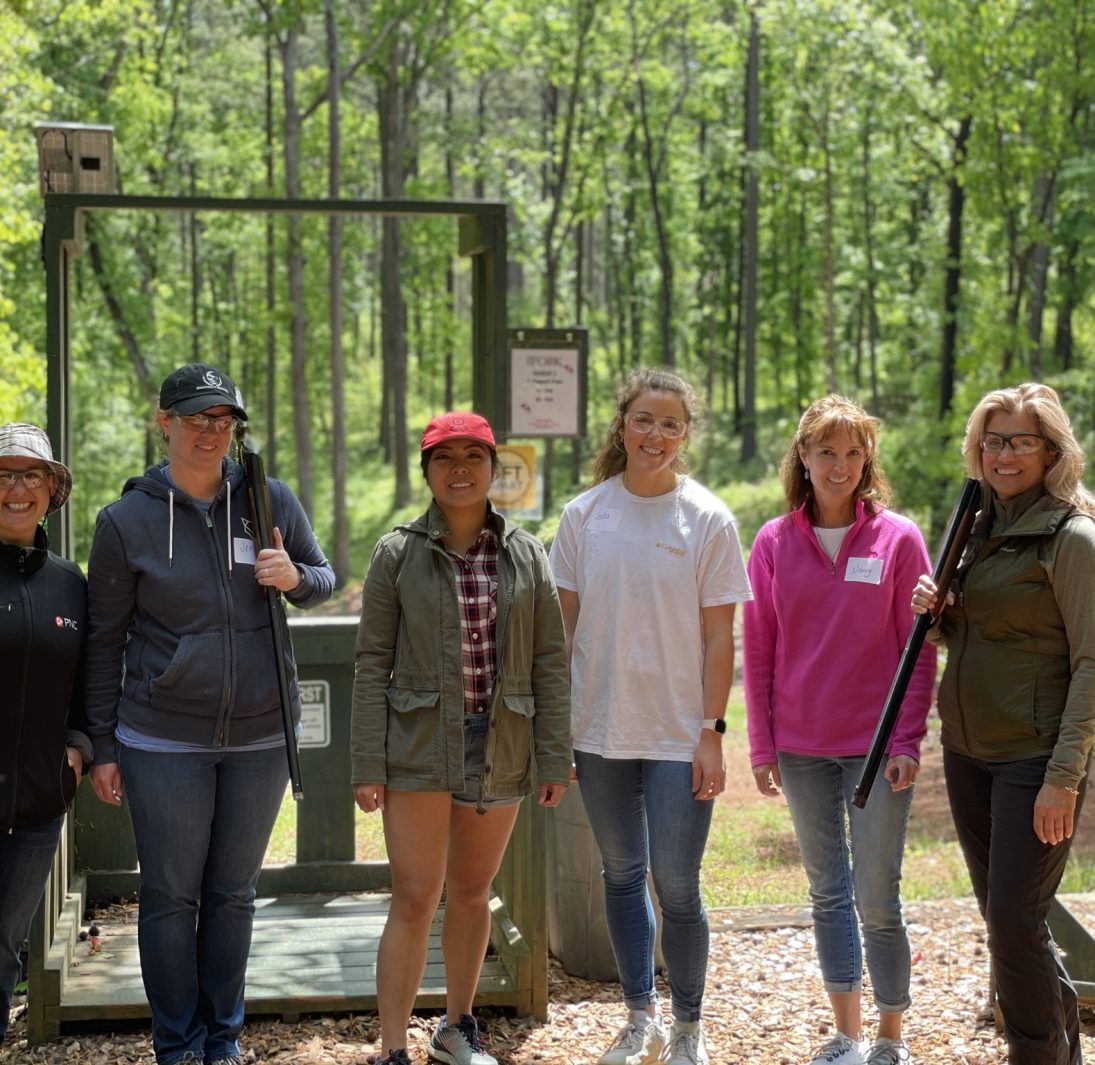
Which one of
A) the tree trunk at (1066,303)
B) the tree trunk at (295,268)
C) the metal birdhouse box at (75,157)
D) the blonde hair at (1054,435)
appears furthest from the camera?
the tree trunk at (295,268)

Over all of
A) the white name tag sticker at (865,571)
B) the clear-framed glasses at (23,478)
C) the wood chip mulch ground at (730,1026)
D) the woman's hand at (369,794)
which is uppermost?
the clear-framed glasses at (23,478)

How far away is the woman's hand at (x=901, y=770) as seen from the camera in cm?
343

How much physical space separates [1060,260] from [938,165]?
4008 mm

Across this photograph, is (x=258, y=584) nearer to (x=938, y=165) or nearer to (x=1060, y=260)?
(x=938, y=165)

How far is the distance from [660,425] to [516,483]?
181 cm

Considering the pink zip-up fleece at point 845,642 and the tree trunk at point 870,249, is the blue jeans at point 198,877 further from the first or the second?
the tree trunk at point 870,249

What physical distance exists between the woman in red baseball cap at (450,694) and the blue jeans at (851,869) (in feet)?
2.25

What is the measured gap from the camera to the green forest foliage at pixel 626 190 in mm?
14125

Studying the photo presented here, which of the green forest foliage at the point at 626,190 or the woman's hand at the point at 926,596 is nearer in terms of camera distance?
the woman's hand at the point at 926,596

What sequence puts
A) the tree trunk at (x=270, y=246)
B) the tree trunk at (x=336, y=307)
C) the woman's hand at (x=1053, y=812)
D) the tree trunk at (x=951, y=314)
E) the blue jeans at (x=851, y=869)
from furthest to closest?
1. the tree trunk at (x=270, y=246)
2. the tree trunk at (x=336, y=307)
3. the tree trunk at (x=951, y=314)
4. the blue jeans at (x=851, y=869)
5. the woman's hand at (x=1053, y=812)

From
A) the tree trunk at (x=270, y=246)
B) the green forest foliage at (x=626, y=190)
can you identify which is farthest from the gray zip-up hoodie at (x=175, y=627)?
the tree trunk at (x=270, y=246)

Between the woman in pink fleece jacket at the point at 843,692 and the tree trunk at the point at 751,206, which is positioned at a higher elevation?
the tree trunk at the point at 751,206

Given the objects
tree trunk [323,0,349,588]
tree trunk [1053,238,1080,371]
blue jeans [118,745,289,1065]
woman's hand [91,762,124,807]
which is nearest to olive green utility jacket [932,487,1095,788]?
blue jeans [118,745,289,1065]

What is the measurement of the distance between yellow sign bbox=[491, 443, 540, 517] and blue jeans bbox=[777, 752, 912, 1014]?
1967mm
